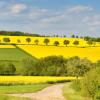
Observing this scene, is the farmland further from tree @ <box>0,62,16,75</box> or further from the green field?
tree @ <box>0,62,16,75</box>

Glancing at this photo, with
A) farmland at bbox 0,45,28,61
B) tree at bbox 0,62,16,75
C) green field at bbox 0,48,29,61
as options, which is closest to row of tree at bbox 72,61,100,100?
tree at bbox 0,62,16,75

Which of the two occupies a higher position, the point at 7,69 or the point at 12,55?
the point at 12,55

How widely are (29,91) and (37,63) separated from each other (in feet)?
109

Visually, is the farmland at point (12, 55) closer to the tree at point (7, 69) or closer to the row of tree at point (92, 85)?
the tree at point (7, 69)

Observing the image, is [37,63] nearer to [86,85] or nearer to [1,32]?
[86,85]

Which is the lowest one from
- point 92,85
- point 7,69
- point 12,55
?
point 7,69

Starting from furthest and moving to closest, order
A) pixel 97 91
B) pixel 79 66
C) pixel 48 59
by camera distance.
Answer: pixel 48 59 → pixel 79 66 → pixel 97 91

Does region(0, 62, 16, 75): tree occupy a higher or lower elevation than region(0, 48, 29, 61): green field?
lower

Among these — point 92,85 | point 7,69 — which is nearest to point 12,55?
point 7,69

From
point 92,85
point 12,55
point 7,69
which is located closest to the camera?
point 92,85

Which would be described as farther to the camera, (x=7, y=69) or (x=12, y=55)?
(x=12, y=55)

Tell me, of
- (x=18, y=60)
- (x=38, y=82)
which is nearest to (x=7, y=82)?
(x=38, y=82)

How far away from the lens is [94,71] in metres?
40.2

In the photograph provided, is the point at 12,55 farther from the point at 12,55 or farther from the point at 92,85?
the point at 92,85
